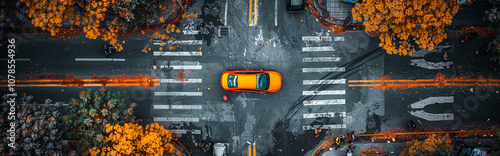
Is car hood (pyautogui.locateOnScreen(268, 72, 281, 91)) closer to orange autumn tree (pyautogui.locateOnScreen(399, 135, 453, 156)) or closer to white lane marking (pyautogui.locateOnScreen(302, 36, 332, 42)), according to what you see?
white lane marking (pyautogui.locateOnScreen(302, 36, 332, 42))

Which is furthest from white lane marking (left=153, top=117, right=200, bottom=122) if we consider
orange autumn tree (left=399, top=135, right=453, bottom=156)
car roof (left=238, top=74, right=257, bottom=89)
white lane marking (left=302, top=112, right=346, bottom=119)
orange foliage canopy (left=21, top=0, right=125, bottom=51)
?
orange autumn tree (left=399, top=135, right=453, bottom=156)

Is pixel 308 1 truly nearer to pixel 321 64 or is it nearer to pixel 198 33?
pixel 321 64

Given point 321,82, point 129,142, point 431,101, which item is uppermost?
point 321,82

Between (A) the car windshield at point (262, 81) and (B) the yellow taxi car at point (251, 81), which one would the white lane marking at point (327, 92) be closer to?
(B) the yellow taxi car at point (251, 81)

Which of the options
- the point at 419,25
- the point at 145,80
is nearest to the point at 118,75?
the point at 145,80

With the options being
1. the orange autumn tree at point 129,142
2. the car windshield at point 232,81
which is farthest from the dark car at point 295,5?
the orange autumn tree at point 129,142

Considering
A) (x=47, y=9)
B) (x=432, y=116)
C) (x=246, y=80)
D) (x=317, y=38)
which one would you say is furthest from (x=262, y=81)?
(x=47, y=9)

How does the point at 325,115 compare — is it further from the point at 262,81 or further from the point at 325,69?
the point at 262,81
